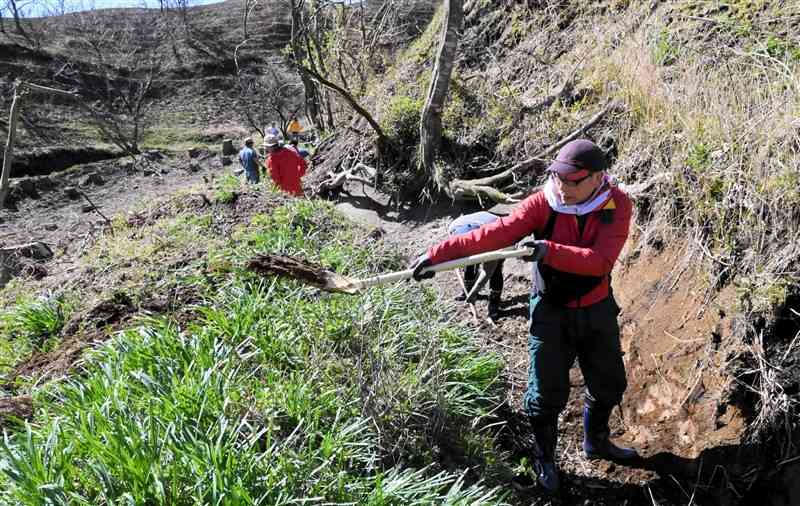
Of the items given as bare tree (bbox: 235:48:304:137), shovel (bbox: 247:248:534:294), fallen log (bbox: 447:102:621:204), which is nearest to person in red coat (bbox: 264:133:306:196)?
fallen log (bbox: 447:102:621:204)

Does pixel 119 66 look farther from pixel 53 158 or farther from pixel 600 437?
pixel 600 437

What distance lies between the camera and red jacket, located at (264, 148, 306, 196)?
7.25m

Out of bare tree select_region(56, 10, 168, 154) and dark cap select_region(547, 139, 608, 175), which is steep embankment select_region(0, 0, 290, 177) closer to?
bare tree select_region(56, 10, 168, 154)

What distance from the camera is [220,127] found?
81.5 feet

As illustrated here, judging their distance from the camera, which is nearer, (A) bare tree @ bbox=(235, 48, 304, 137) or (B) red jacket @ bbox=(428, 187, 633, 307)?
(B) red jacket @ bbox=(428, 187, 633, 307)

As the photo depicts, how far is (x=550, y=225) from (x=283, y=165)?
5059mm

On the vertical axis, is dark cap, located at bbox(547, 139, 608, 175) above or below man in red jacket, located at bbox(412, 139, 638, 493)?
above

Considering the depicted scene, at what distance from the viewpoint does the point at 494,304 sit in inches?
191

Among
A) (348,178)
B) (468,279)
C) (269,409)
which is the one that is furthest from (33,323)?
(348,178)

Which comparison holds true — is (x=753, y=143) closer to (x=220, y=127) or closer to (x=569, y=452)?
(x=569, y=452)

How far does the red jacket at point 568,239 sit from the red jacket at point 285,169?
482 cm

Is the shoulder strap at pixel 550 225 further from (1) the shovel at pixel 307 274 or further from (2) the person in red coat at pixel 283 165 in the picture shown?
(2) the person in red coat at pixel 283 165

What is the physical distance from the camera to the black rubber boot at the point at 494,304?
Result: 4844 mm

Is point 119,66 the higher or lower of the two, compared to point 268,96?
higher
